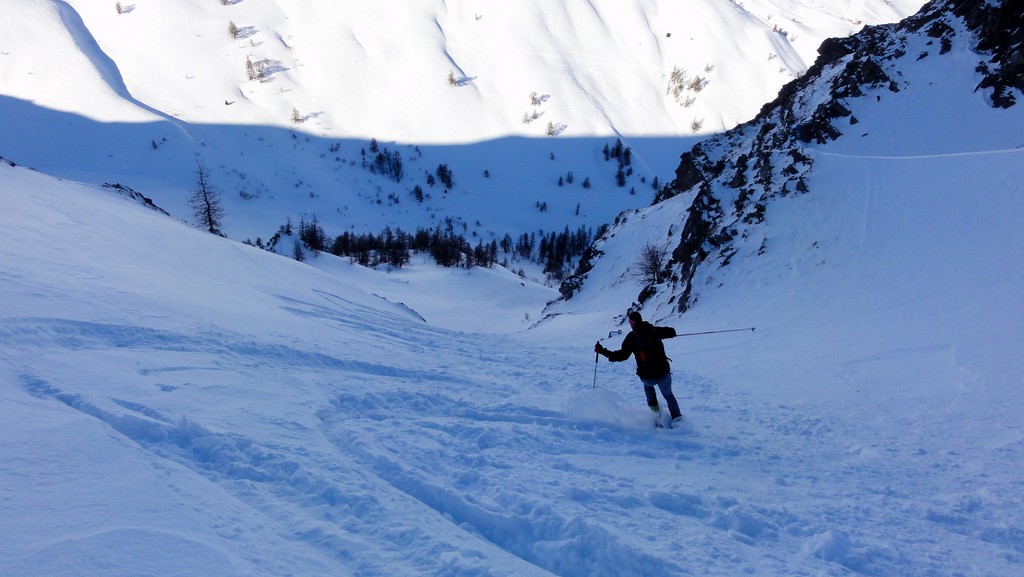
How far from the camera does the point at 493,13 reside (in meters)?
158

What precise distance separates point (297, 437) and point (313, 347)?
496cm

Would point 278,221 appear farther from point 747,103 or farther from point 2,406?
point 747,103

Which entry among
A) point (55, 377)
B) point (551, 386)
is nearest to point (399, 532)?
point (55, 377)

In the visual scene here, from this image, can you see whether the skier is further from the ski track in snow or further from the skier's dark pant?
the ski track in snow

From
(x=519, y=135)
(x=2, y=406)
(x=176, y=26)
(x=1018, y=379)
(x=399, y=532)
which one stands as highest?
(x=176, y=26)

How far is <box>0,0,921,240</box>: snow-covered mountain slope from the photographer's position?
107 meters

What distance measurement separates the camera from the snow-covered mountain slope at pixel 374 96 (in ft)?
351

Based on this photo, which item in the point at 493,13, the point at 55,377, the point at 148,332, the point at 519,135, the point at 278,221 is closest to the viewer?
the point at 55,377

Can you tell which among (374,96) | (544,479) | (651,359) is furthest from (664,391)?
(374,96)

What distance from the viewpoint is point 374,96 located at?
136 metres

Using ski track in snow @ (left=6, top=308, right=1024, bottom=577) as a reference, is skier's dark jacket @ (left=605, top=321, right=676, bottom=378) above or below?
above

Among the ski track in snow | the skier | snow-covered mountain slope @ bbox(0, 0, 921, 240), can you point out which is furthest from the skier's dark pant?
snow-covered mountain slope @ bbox(0, 0, 921, 240)

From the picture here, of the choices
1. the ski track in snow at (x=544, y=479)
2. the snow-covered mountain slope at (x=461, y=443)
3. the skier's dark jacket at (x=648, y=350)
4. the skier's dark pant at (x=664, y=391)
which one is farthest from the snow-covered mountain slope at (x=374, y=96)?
the skier's dark pant at (x=664, y=391)

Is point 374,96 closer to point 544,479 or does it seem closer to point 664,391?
point 664,391
